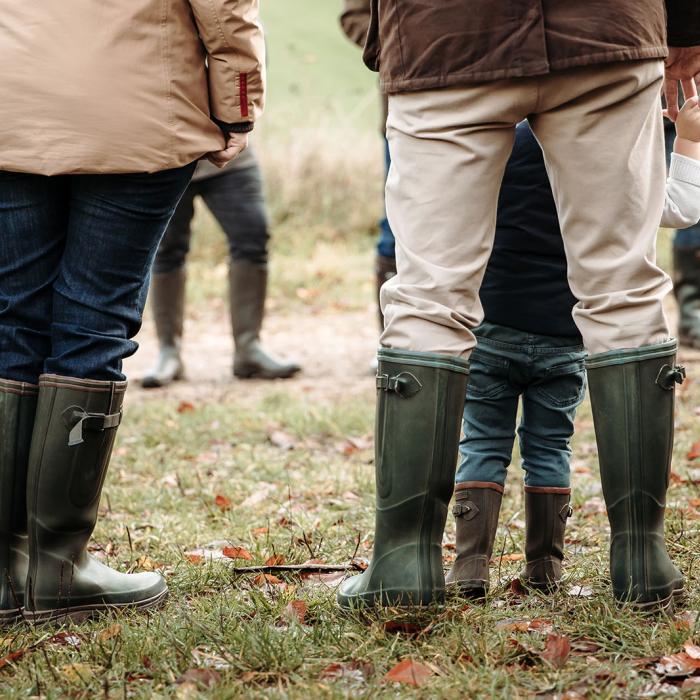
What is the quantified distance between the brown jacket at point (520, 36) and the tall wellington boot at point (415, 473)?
1.75 feet

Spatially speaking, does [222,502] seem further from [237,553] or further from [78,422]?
[78,422]

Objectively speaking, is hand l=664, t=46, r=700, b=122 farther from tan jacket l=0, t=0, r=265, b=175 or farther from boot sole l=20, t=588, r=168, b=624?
boot sole l=20, t=588, r=168, b=624

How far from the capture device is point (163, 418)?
14.9 feet

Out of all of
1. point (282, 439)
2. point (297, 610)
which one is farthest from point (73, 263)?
point (282, 439)

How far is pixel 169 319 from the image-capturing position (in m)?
5.57

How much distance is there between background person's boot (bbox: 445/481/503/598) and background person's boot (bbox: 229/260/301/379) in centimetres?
335

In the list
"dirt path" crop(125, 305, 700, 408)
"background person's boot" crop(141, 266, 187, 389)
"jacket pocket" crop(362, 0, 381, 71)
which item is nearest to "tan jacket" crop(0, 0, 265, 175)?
"jacket pocket" crop(362, 0, 381, 71)

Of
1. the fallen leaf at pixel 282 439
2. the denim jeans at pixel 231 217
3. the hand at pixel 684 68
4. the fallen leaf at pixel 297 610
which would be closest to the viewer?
the fallen leaf at pixel 297 610

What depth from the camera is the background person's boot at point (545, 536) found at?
2299mm

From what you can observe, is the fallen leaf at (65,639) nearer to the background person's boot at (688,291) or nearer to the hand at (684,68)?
the hand at (684,68)

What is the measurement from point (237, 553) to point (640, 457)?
3.67 feet

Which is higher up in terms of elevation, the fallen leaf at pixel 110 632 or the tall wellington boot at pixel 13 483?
the tall wellington boot at pixel 13 483

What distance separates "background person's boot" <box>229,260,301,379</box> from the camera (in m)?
5.55

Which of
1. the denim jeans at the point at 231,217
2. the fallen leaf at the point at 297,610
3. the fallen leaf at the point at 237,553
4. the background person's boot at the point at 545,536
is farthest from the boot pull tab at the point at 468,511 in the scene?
the denim jeans at the point at 231,217
